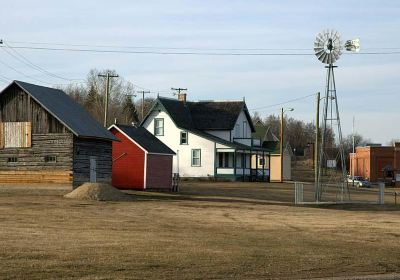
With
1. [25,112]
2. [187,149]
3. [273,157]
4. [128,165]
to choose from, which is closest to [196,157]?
[187,149]

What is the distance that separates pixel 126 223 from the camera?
22.6m

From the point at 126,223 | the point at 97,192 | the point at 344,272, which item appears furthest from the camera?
the point at 97,192

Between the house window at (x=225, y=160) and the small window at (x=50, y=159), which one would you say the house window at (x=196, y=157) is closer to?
the house window at (x=225, y=160)

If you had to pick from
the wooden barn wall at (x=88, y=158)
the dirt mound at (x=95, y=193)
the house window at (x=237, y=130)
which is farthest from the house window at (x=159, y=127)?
the dirt mound at (x=95, y=193)

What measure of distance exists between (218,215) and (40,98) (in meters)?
16.3

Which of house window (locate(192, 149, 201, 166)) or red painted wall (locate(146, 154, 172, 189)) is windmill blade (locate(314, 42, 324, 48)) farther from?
house window (locate(192, 149, 201, 166))

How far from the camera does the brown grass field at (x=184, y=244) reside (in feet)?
40.9

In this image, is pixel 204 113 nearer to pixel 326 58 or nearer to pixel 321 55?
pixel 321 55

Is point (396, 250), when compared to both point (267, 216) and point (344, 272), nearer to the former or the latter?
point (344, 272)

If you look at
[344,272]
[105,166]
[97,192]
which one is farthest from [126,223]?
[105,166]

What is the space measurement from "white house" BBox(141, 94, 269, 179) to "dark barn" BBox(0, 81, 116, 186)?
2625cm

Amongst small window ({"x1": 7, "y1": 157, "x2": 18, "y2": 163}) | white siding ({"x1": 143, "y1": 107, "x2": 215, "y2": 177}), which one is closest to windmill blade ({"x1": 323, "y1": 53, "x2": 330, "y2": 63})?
small window ({"x1": 7, "y1": 157, "x2": 18, "y2": 163})

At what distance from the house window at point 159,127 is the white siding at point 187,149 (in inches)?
13.3

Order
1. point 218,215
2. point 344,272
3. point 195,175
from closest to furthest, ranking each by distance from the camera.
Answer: point 344,272
point 218,215
point 195,175
